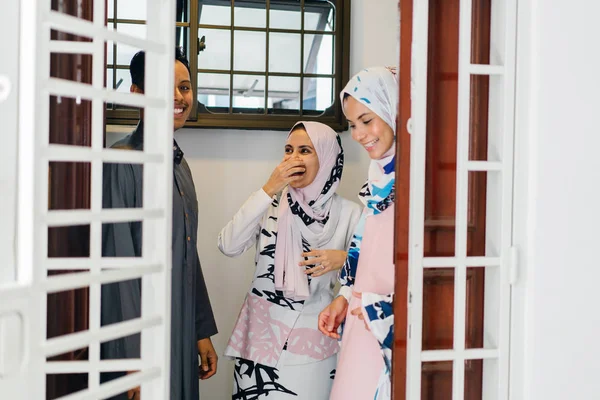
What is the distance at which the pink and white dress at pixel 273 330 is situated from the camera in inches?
81.6

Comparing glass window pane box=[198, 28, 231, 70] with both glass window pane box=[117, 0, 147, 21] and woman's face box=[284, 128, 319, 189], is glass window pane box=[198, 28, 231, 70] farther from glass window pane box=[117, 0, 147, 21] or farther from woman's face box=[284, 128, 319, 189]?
woman's face box=[284, 128, 319, 189]

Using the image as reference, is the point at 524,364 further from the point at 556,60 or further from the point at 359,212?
the point at 359,212

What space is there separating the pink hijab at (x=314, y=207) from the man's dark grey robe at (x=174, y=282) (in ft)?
1.14

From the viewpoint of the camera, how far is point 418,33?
1.24 meters

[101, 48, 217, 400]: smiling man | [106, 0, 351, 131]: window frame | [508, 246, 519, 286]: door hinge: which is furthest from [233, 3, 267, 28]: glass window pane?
[508, 246, 519, 286]: door hinge

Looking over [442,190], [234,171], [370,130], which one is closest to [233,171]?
[234,171]

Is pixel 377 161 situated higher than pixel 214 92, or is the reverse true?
pixel 214 92

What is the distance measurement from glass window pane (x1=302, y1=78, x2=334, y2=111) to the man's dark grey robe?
0.83 m

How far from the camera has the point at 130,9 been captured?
8.25 ft

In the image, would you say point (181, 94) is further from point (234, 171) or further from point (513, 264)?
point (513, 264)

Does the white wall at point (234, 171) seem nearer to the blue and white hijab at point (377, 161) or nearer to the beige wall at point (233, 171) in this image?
the beige wall at point (233, 171)

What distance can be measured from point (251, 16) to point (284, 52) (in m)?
0.21

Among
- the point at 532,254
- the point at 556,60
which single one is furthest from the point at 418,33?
the point at 532,254

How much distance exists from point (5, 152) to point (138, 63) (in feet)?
3.43
